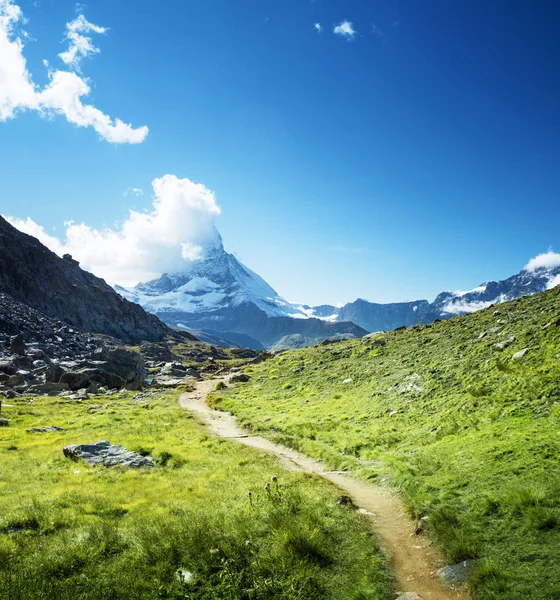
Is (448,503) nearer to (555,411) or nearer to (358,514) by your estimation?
(358,514)

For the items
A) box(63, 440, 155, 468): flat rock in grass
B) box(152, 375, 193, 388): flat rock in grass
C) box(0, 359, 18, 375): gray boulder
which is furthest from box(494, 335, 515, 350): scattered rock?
box(0, 359, 18, 375): gray boulder

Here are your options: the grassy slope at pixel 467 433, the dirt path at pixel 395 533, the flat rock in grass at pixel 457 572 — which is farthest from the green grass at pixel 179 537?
the grassy slope at pixel 467 433

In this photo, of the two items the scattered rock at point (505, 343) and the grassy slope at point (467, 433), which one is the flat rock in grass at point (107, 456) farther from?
the scattered rock at point (505, 343)

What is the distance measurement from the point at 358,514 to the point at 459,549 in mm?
4500

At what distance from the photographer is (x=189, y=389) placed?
77.8 m

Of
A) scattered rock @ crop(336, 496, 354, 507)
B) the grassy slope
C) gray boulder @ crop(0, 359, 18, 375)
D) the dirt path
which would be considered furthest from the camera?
gray boulder @ crop(0, 359, 18, 375)

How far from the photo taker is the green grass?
10.5 meters

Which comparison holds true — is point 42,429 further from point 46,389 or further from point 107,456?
point 46,389

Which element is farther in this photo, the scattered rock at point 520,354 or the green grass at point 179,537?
the scattered rock at point 520,354

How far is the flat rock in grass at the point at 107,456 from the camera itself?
76.8ft

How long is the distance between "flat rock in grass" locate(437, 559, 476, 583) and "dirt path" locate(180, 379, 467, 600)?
0.24 meters

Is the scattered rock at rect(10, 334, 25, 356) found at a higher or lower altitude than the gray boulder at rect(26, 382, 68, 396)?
higher

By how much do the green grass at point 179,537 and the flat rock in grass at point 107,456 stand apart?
3.49 ft

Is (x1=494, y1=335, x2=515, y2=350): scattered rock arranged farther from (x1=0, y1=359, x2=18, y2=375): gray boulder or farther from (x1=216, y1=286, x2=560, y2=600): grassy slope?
(x1=0, y1=359, x2=18, y2=375): gray boulder
